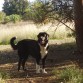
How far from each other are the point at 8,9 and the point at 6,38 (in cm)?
5131

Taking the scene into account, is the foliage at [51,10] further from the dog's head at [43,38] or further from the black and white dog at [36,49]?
the dog's head at [43,38]

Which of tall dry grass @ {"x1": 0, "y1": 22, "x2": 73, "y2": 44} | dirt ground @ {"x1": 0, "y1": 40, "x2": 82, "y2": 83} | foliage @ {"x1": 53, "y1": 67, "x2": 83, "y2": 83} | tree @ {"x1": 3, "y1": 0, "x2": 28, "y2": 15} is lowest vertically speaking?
tree @ {"x1": 3, "y1": 0, "x2": 28, "y2": 15}

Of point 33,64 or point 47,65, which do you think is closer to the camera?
point 47,65

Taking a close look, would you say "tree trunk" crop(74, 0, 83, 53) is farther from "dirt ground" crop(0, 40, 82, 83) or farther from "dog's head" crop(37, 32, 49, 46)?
"dog's head" crop(37, 32, 49, 46)

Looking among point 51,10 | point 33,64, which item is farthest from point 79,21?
point 33,64

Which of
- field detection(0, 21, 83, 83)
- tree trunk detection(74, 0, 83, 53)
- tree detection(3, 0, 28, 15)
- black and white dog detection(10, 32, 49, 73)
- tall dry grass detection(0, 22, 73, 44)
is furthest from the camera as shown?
tree detection(3, 0, 28, 15)

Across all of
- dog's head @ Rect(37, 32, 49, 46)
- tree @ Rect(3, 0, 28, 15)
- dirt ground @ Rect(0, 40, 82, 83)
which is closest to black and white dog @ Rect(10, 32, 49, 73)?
dog's head @ Rect(37, 32, 49, 46)

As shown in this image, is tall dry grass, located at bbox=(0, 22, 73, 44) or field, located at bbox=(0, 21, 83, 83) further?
tall dry grass, located at bbox=(0, 22, 73, 44)

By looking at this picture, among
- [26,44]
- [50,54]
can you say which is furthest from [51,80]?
[50,54]

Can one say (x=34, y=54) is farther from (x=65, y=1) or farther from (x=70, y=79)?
(x=65, y=1)

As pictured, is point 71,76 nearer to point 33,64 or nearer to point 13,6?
point 33,64

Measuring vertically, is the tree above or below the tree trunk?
below

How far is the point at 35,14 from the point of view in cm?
1653

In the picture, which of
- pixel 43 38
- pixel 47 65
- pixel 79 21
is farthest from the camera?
pixel 79 21
